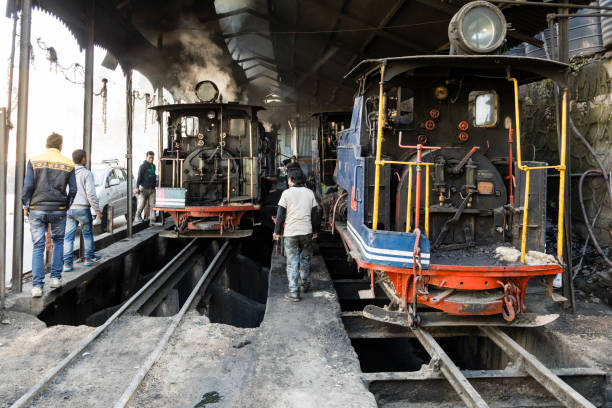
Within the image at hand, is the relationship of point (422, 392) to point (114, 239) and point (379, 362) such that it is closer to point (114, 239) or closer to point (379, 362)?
point (379, 362)

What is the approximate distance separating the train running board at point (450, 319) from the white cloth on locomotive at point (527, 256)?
57cm

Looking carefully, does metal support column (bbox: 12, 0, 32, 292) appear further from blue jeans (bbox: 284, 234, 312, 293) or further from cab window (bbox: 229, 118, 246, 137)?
cab window (bbox: 229, 118, 246, 137)

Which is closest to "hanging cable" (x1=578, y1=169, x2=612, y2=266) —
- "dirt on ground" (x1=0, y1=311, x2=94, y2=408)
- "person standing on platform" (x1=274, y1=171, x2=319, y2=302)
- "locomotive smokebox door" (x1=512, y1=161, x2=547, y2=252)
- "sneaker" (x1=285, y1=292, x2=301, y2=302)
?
"locomotive smokebox door" (x1=512, y1=161, x2=547, y2=252)

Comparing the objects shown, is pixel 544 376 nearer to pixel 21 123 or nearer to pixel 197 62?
pixel 21 123

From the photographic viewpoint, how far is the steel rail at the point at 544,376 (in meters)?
3.36

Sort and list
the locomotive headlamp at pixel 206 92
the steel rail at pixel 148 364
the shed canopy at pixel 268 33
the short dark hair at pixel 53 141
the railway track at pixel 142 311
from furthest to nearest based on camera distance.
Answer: the locomotive headlamp at pixel 206 92 < the shed canopy at pixel 268 33 < the short dark hair at pixel 53 141 < the railway track at pixel 142 311 < the steel rail at pixel 148 364

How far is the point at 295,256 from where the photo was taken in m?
5.67

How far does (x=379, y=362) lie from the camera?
6.68 meters

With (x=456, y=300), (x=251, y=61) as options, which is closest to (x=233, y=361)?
(x=456, y=300)

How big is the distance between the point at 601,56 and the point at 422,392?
5.94 metres

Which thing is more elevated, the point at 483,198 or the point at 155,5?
the point at 155,5

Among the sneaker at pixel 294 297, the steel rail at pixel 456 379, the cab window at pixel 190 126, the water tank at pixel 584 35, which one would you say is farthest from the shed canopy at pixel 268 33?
the steel rail at pixel 456 379

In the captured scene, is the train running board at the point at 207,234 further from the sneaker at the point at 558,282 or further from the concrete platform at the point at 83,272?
the sneaker at the point at 558,282

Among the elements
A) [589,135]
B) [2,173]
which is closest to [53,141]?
[2,173]
